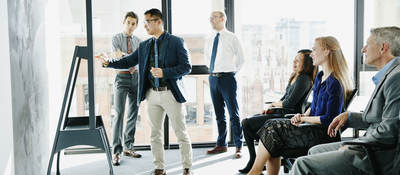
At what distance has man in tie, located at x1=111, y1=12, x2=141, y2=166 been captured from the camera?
381 centimetres

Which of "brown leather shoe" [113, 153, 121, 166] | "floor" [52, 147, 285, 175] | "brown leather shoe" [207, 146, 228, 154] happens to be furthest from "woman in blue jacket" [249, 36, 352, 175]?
"brown leather shoe" [113, 153, 121, 166]

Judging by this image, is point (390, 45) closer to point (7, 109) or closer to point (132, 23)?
point (7, 109)

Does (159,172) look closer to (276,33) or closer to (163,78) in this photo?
(163,78)

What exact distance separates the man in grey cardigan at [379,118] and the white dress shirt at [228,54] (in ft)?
6.49

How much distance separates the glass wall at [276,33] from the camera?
14.5 feet

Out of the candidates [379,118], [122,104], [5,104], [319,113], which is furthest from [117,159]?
[379,118]

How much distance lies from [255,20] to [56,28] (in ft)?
7.12

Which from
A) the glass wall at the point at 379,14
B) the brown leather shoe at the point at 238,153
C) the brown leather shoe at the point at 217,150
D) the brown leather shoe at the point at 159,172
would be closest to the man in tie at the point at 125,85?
the brown leather shoe at the point at 159,172

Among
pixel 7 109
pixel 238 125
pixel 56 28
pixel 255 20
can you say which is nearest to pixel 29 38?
pixel 7 109

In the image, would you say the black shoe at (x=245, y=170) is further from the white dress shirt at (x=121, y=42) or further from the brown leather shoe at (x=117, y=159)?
the white dress shirt at (x=121, y=42)

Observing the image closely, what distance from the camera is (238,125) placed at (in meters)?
3.96

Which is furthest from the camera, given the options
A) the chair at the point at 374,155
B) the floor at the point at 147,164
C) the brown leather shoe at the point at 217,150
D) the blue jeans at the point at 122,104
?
the brown leather shoe at the point at 217,150

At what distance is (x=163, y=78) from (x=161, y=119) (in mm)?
396

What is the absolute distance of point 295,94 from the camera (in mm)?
3098
